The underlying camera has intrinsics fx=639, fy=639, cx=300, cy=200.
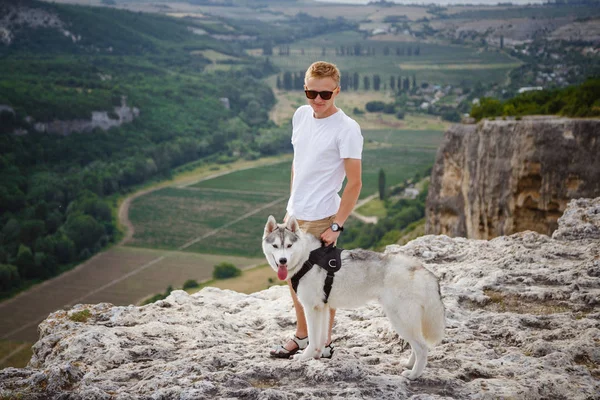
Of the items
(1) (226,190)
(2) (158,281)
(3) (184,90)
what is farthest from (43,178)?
(3) (184,90)

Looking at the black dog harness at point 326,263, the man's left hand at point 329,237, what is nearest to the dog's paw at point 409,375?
the black dog harness at point 326,263

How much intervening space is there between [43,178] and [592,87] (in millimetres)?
72253

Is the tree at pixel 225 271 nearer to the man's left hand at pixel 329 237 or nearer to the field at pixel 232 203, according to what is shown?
Answer: the field at pixel 232 203

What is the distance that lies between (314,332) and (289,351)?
555 mm

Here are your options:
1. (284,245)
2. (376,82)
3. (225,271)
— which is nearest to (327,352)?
(284,245)

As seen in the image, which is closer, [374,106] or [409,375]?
[409,375]

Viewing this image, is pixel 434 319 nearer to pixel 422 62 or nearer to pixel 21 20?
pixel 21 20

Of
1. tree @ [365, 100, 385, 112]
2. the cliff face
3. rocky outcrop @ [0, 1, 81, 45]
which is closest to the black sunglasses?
the cliff face

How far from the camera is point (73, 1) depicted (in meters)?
179

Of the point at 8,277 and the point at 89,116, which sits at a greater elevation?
the point at 89,116

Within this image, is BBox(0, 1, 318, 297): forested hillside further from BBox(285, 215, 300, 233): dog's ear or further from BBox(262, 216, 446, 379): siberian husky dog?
BBox(285, 215, 300, 233): dog's ear

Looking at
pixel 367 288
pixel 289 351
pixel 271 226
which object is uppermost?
pixel 271 226

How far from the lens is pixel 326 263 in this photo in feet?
22.5

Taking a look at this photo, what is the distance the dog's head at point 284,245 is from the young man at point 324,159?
32 cm
